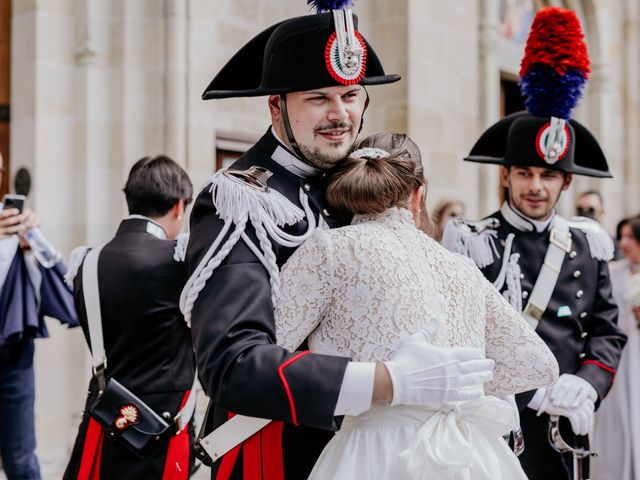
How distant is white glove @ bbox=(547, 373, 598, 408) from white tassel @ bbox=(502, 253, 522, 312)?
32 centimetres

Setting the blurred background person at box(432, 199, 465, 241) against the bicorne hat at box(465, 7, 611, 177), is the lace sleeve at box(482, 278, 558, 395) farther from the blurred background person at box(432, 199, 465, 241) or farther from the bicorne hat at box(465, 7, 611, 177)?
the blurred background person at box(432, 199, 465, 241)

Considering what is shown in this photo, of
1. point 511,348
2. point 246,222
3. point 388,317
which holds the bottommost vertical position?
point 511,348

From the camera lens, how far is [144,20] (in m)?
5.43

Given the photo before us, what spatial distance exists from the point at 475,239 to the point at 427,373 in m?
1.80

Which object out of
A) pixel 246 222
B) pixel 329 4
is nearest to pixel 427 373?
pixel 246 222

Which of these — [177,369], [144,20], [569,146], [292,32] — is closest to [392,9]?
[144,20]

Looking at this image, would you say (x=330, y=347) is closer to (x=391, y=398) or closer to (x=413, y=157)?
(x=391, y=398)

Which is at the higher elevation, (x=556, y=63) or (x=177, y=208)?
(x=556, y=63)

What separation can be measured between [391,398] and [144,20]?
4.23 metres

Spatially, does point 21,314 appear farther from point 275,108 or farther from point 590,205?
point 590,205

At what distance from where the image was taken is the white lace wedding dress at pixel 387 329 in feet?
6.02

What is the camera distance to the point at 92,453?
10.3 ft

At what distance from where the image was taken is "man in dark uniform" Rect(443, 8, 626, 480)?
3.32 meters

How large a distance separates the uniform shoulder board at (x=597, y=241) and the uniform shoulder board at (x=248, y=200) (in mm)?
1955
